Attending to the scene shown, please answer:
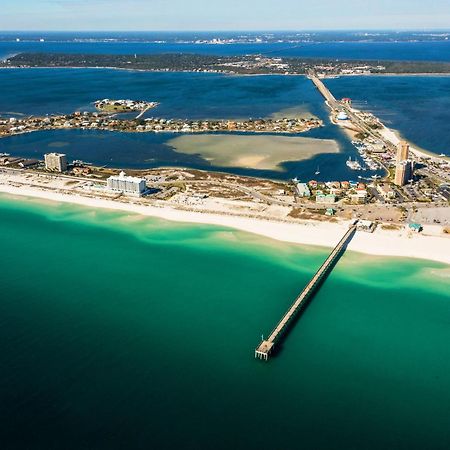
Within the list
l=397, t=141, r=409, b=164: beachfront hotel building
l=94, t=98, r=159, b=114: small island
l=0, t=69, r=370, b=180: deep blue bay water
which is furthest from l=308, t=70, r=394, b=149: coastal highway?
l=94, t=98, r=159, b=114: small island

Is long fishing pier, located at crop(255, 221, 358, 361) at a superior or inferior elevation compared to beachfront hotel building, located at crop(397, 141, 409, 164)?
inferior

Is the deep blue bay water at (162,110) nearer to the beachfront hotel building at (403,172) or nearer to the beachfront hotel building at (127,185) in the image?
the beachfront hotel building at (403,172)

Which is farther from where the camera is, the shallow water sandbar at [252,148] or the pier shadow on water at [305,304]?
the shallow water sandbar at [252,148]

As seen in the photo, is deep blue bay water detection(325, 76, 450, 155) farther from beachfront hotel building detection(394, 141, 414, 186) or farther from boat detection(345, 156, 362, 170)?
beachfront hotel building detection(394, 141, 414, 186)

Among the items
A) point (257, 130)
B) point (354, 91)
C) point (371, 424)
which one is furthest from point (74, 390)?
point (354, 91)

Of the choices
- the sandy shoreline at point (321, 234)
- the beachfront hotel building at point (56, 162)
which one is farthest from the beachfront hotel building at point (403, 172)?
the beachfront hotel building at point (56, 162)

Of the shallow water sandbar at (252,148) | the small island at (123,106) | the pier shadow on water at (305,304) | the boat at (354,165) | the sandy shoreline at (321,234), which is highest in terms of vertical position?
the small island at (123,106)

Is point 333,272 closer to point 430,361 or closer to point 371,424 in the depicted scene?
point 430,361

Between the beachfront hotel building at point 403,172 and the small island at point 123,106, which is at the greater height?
the small island at point 123,106
